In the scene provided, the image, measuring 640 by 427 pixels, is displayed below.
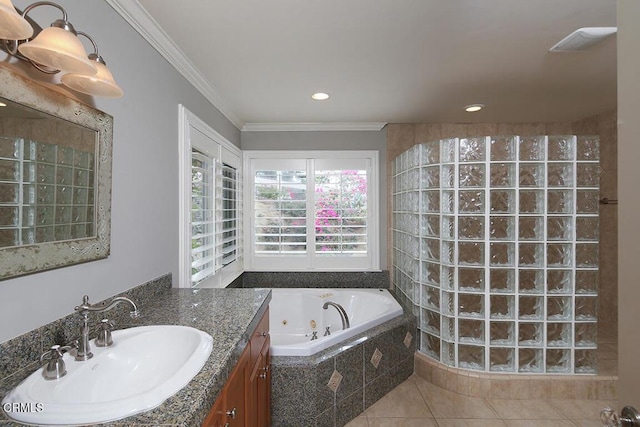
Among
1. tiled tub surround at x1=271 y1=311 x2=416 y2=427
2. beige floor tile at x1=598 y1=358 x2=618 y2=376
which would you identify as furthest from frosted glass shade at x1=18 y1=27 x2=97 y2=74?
beige floor tile at x1=598 y1=358 x2=618 y2=376

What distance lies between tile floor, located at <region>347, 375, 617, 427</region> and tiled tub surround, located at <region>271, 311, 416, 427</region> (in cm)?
11

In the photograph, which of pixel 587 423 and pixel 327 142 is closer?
pixel 587 423

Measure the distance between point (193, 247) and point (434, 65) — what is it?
1.98 m

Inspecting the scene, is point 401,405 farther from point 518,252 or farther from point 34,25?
point 34,25

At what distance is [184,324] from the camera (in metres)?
1.24

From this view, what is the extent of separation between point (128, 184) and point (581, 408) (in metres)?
3.08

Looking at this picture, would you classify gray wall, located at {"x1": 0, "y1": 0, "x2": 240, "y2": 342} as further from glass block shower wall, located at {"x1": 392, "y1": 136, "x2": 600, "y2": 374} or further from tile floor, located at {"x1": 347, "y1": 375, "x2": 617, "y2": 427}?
glass block shower wall, located at {"x1": 392, "y1": 136, "x2": 600, "y2": 374}

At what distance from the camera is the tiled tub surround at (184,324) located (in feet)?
2.35

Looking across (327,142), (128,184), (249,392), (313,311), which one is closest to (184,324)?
(249,392)

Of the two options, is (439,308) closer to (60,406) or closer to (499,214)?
(499,214)

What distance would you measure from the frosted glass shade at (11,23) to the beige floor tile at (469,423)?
2.60 m

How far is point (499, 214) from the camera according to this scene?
7.22 feet

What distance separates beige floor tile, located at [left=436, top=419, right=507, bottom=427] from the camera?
1.96 meters

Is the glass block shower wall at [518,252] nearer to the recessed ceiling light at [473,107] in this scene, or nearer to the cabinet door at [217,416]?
the recessed ceiling light at [473,107]
